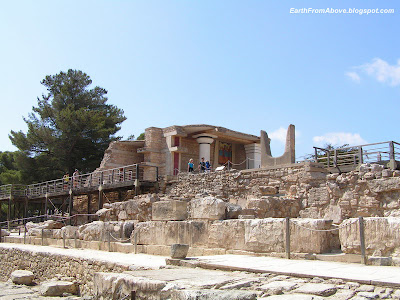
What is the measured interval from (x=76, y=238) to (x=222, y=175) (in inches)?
312

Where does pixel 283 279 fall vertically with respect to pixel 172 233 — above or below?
below

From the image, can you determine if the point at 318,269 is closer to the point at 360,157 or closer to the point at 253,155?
the point at 360,157

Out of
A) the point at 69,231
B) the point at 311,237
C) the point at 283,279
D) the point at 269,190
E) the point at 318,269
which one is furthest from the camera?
the point at 269,190

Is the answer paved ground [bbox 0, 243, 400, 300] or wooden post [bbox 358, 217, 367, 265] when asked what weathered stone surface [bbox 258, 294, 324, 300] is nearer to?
paved ground [bbox 0, 243, 400, 300]

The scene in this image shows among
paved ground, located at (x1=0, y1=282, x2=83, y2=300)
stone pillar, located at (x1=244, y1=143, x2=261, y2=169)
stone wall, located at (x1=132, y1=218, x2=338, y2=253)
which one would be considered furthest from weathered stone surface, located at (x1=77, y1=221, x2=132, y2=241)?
stone pillar, located at (x1=244, y1=143, x2=261, y2=169)

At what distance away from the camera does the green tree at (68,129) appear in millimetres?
35281

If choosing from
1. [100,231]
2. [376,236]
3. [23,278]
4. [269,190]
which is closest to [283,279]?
[376,236]

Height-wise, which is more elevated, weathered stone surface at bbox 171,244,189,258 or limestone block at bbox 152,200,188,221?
limestone block at bbox 152,200,188,221

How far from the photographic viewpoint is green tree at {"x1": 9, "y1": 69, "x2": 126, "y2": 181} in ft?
116

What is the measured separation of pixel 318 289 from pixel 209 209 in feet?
16.4

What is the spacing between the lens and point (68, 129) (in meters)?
34.8

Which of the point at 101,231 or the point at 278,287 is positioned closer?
the point at 278,287

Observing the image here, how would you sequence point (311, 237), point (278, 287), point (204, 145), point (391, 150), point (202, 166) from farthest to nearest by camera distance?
point (204, 145), point (202, 166), point (391, 150), point (311, 237), point (278, 287)

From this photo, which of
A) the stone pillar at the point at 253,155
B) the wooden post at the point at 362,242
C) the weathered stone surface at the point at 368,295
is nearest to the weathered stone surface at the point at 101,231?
the wooden post at the point at 362,242
